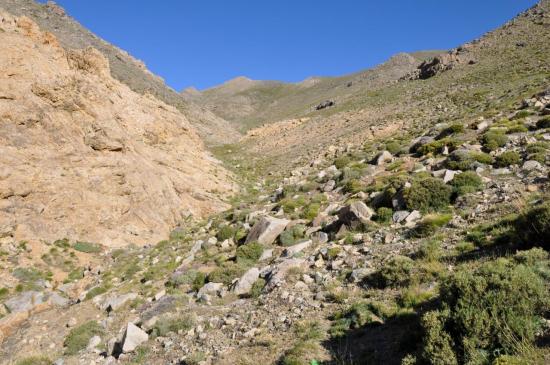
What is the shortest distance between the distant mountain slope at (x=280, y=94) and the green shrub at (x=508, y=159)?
84.8m

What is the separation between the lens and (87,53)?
93.9ft

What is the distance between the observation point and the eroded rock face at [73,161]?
18.9 meters

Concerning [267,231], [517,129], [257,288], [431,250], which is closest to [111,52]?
[267,231]

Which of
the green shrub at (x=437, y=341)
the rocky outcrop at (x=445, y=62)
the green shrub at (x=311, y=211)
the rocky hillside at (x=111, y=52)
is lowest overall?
the green shrub at (x=437, y=341)

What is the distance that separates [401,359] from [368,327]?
1.34 m

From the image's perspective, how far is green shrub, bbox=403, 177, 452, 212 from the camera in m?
12.7

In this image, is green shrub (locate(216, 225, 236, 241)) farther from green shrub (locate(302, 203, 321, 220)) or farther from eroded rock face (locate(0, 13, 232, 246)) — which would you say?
eroded rock face (locate(0, 13, 232, 246))

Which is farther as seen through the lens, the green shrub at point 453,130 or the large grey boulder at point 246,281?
the green shrub at point 453,130

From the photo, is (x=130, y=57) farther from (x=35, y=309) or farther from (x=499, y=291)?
(x=499, y=291)

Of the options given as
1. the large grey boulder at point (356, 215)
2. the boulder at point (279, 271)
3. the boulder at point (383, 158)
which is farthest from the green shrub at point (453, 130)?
the boulder at point (279, 271)

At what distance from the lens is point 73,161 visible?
21.2m

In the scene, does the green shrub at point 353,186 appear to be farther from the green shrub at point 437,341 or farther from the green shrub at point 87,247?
the green shrub at point 87,247

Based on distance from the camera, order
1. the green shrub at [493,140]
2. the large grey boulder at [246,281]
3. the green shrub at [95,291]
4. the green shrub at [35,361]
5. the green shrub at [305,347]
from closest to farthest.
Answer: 1. the green shrub at [305,347]
2. the green shrub at [35,361]
3. the large grey boulder at [246,281]
4. the green shrub at [95,291]
5. the green shrub at [493,140]

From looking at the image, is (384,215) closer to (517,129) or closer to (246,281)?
(246,281)
